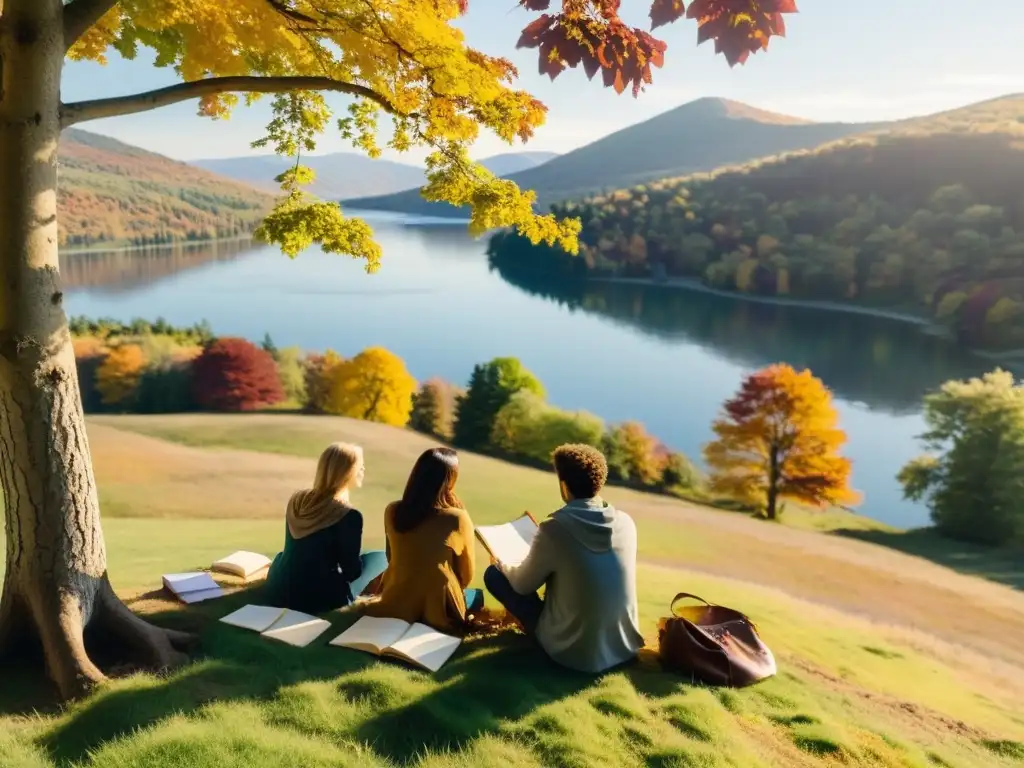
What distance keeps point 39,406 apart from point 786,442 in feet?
118

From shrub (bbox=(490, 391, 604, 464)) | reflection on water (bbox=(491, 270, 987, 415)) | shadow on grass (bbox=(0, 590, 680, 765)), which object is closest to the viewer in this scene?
shadow on grass (bbox=(0, 590, 680, 765))

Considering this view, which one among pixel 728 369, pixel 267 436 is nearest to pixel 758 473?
pixel 267 436

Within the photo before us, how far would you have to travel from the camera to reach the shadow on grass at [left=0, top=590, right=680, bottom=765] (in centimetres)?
452

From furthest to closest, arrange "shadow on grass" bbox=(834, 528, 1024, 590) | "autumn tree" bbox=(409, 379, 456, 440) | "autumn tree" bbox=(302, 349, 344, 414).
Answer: "autumn tree" bbox=(302, 349, 344, 414) < "autumn tree" bbox=(409, 379, 456, 440) < "shadow on grass" bbox=(834, 528, 1024, 590)

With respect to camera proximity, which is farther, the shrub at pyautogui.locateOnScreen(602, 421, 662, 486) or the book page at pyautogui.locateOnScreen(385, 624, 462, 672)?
the shrub at pyautogui.locateOnScreen(602, 421, 662, 486)

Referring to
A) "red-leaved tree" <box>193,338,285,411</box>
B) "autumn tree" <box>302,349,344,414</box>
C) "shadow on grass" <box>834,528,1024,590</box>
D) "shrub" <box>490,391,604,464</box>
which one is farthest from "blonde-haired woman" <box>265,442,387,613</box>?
"autumn tree" <box>302,349,344,414</box>

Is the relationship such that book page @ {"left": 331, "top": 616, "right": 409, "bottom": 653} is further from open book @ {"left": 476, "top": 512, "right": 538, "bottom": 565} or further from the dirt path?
the dirt path

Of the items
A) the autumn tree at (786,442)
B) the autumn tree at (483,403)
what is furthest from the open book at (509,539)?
the autumn tree at (483,403)

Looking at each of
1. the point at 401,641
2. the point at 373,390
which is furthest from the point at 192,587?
the point at 373,390

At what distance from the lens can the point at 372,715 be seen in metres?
4.77

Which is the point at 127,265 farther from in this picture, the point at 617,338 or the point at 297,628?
the point at 297,628

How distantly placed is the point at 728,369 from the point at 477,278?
298 feet

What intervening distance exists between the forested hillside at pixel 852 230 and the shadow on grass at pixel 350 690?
87.8 metres

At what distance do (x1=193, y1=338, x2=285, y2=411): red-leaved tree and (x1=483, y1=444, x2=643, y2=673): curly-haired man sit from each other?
52036 millimetres
